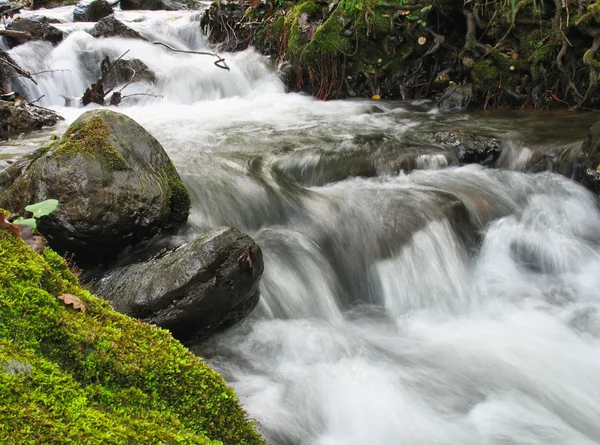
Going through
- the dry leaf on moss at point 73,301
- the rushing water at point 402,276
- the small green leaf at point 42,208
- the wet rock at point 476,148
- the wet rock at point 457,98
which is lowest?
the rushing water at point 402,276

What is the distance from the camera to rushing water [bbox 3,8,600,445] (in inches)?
122

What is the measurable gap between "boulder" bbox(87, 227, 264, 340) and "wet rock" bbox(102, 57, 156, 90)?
8504 millimetres

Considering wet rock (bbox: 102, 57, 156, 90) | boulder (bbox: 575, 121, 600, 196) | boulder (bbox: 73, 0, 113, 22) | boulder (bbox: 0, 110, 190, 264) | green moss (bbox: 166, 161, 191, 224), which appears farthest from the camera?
boulder (bbox: 73, 0, 113, 22)

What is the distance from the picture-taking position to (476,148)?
6.71 m

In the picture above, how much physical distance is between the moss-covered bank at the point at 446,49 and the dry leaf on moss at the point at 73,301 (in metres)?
8.74

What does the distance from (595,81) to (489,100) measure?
173cm

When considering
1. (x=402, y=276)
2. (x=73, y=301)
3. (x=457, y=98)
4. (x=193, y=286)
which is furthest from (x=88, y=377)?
(x=457, y=98)

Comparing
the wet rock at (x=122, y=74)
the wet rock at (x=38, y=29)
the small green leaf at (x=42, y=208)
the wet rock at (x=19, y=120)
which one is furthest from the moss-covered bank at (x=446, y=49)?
the small green leaf at (x=42, y=208)

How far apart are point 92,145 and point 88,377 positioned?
8.89 ft

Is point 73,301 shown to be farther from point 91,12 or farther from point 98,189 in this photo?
point 91,12

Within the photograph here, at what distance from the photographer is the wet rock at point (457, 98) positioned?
30.1ft

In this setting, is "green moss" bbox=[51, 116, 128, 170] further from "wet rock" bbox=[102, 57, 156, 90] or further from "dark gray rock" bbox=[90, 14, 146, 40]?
"dark gray rock" bbox=[90, 14, 146, 40]

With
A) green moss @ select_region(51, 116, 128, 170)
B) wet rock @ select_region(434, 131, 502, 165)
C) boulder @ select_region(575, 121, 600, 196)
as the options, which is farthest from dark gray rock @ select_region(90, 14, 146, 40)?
boulder @ select_region(575, 121, 600, 196)

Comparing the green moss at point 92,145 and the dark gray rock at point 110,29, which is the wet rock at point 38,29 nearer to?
the dark gray rock at point 110,29
